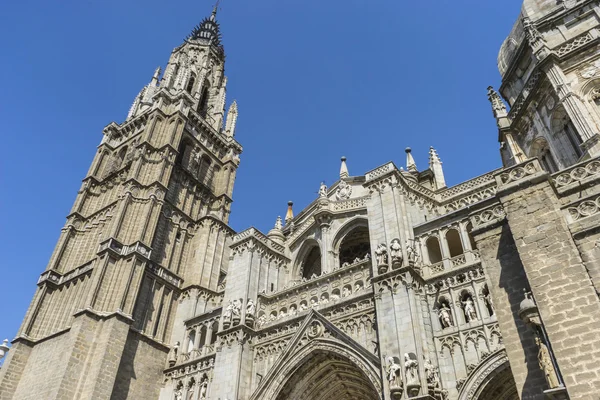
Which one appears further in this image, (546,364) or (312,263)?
(312,263)

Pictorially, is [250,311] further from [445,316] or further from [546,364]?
[546,364]

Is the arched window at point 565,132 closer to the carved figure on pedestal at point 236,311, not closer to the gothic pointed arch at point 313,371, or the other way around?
the gothic pointed arch at point 313,371

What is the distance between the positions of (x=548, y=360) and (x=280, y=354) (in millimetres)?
12686

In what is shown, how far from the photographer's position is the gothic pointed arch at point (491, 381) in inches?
548

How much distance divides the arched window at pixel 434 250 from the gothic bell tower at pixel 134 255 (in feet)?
45.4

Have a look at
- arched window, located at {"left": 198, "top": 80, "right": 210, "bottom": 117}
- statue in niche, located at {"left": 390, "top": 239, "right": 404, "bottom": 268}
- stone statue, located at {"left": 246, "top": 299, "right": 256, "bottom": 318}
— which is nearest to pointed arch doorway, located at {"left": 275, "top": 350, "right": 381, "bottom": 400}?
stone statue, located at {"left": 246, "top": 299, "right": 256, "bottom": 318}

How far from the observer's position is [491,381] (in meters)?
14.0

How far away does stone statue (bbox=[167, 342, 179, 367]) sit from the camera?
24250 millimetres

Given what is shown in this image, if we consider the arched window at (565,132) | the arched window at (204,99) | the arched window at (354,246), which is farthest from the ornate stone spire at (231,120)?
the arched window at (565,132)

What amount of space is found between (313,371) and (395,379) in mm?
4977

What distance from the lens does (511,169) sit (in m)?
10.5

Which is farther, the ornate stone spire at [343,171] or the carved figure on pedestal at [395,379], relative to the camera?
the ornate stone spire at [343,171]

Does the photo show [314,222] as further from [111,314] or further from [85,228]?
[85,228]

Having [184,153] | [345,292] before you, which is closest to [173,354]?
[345,292]
